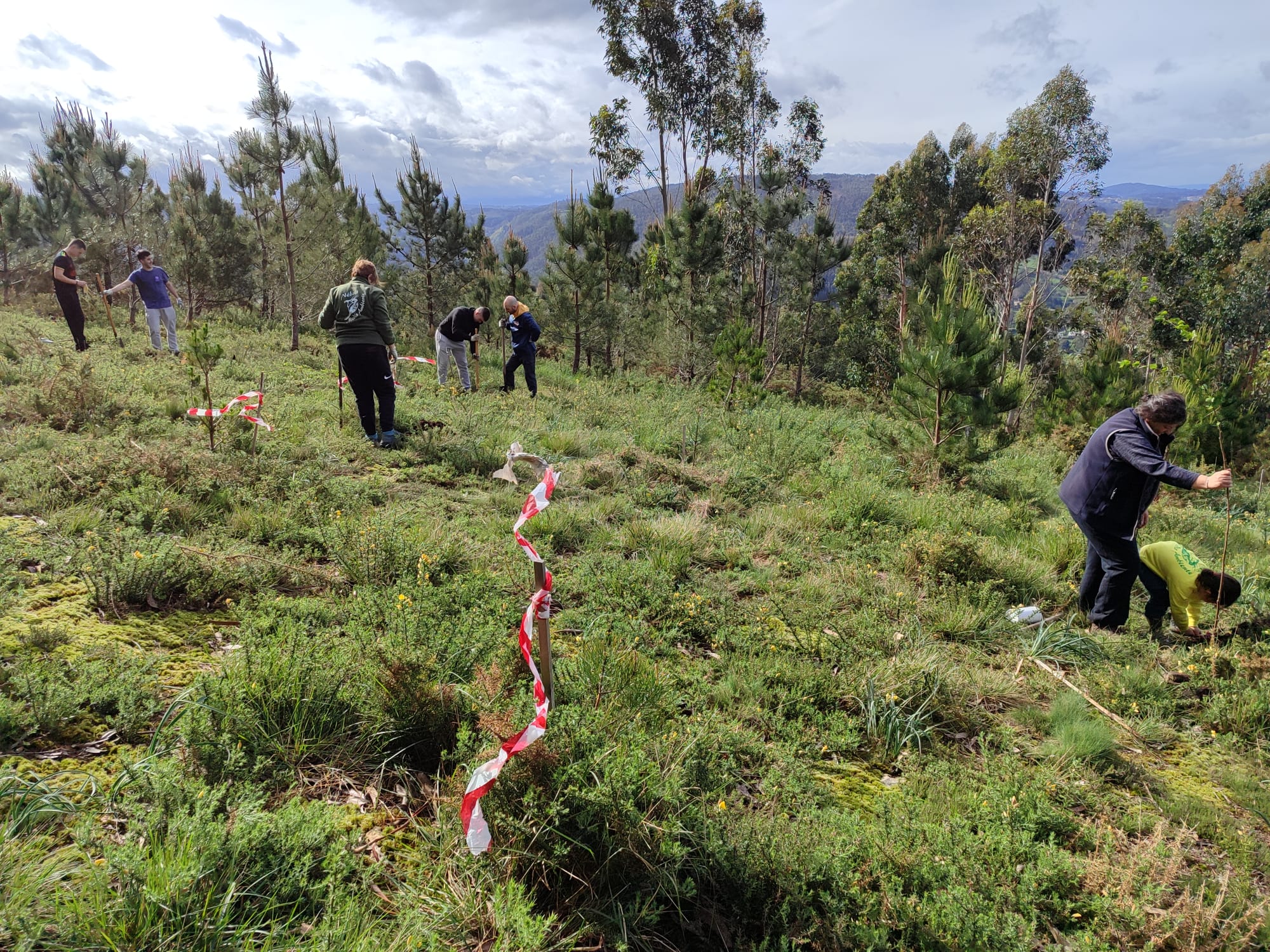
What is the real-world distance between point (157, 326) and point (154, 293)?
22.3 inches

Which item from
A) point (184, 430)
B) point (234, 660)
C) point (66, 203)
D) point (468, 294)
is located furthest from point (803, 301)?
point (66, 203)

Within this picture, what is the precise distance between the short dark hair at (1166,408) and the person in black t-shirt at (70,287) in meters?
13.6

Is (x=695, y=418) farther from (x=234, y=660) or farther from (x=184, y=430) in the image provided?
(x=234, y=660)

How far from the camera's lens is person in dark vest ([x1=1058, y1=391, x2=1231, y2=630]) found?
13.9 ft

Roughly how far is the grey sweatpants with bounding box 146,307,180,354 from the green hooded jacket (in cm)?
611

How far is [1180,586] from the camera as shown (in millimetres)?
4430

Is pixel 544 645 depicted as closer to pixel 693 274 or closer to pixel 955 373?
pixel 955 373

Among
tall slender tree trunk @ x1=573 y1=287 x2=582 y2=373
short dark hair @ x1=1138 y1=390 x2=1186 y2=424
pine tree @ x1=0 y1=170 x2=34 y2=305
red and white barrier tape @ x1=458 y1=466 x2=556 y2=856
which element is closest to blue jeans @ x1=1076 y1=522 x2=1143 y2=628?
short dark hair @ x1=1138 y1=390 x2=1186 y2=424

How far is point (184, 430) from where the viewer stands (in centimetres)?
608

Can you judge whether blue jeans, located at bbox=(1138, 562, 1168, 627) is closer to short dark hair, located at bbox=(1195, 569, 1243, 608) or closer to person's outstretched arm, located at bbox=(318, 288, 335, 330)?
short dark hair, located at bbox=(1195, 569, 1243, 608)

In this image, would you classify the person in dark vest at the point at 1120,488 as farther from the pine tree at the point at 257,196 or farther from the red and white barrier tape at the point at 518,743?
the pine tree at the point at 257,196

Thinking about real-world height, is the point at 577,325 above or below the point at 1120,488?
above

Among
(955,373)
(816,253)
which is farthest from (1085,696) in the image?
(816,253)

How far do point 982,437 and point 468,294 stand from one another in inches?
581
